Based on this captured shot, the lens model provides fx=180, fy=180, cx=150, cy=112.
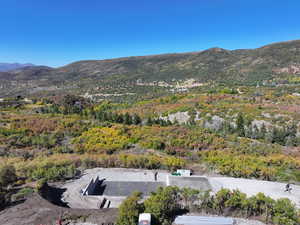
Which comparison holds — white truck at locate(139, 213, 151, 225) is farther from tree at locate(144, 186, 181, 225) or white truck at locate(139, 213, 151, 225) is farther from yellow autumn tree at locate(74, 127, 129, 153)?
yellow autumn tree at locate(74, 127, 129, 153)

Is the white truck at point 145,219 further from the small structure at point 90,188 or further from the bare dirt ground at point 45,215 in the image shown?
the small structure at point 90,188

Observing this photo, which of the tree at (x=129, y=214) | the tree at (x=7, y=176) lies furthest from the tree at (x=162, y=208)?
the tree at (x=7, y=176)

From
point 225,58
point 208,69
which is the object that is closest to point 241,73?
point 208,69

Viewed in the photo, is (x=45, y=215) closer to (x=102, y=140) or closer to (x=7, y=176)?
(x=7, y=176)

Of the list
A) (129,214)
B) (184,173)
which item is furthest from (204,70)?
(129,214)

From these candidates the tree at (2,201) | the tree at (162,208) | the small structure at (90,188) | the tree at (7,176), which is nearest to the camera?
the tree at (162,208)

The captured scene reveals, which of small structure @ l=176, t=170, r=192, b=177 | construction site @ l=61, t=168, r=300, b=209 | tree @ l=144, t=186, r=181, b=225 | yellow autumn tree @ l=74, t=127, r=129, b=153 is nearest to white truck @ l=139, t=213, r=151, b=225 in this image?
tree @ l=144, t=186, r=181, b=225
